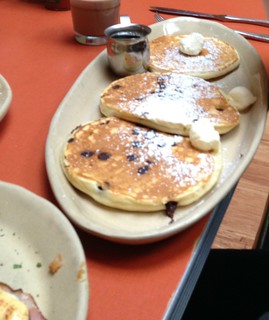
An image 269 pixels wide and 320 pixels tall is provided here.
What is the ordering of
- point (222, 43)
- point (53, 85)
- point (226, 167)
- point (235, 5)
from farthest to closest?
point (235, 5)
point (222, 43)
point (53, 85)
point (226, 167)

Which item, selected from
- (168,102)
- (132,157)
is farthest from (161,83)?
(132,157)

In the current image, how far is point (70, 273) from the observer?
0.62m

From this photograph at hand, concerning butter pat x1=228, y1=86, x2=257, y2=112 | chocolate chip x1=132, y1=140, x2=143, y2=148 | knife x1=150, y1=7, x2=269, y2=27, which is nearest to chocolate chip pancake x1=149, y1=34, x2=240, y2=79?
butter pat x1=228, y1=86, x2=257, y2=112

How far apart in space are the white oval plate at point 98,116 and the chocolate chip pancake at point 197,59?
0.11 ft

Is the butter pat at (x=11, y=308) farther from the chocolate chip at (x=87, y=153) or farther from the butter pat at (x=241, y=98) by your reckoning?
the butter pat at (x=241, y=98)

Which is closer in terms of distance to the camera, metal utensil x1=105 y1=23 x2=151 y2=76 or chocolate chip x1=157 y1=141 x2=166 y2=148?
chocolate chip x1=157 y1=141 x2=166 y2=148

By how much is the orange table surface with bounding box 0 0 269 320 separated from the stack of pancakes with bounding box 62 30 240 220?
75 mm

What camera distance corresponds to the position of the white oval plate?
718 mm

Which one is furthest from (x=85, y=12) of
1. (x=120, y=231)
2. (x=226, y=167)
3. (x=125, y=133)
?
(x=120, y=231)

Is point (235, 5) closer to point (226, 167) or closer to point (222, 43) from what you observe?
point (222, 43)

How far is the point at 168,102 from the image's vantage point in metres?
1.03

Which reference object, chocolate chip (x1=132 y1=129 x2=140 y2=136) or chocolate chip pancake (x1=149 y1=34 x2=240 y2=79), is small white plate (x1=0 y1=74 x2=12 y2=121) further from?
chocolate chip pancake (x1=149 y1=34 x2=240 y2=79)

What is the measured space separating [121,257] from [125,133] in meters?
0.31

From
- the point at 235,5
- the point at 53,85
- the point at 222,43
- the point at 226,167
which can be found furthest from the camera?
the point at 235,5
